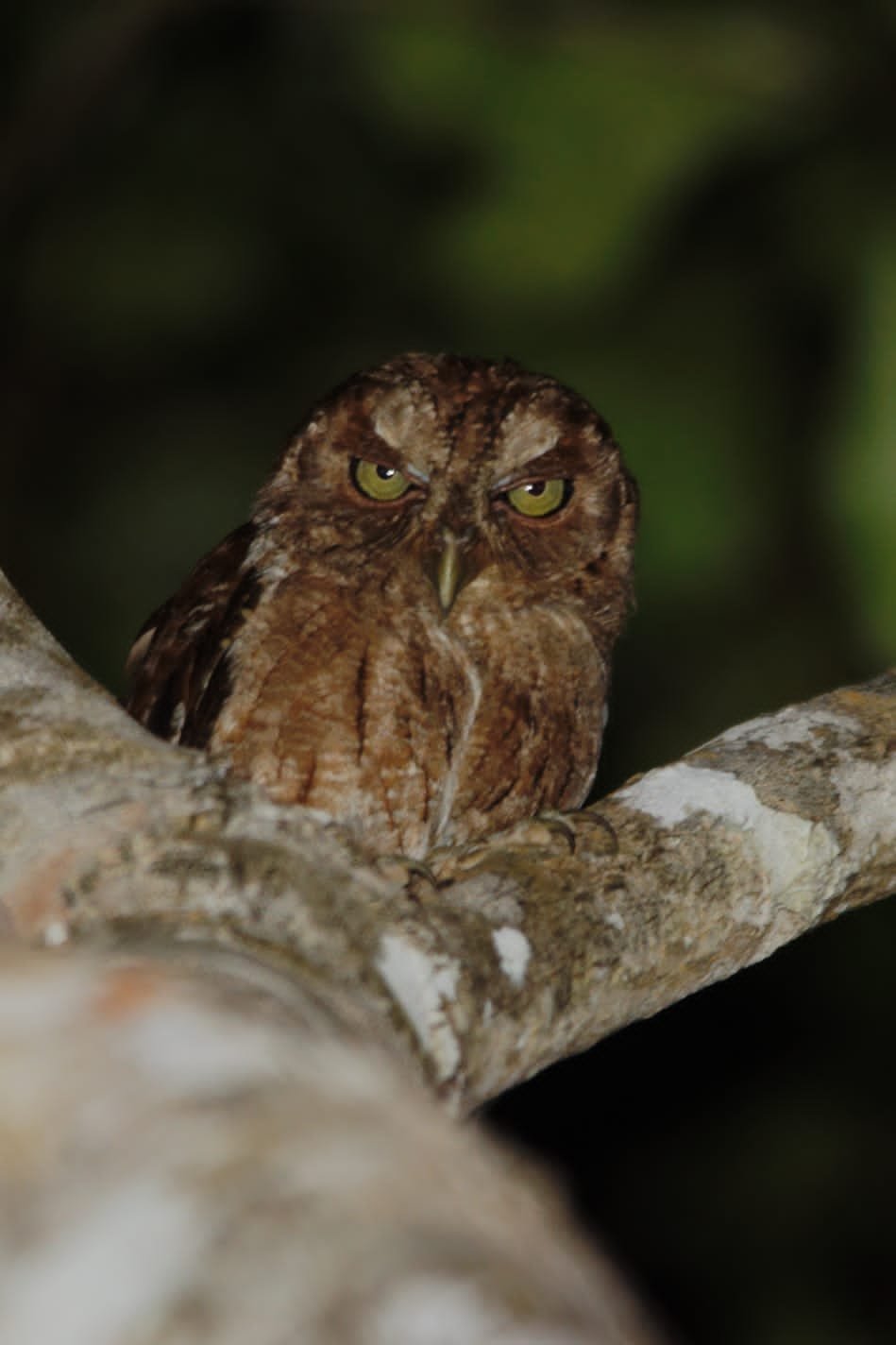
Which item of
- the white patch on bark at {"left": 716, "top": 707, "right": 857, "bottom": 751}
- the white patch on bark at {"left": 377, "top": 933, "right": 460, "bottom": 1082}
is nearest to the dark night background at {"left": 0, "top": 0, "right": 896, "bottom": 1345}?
the white patch on bark at {"left": 716, "top": 707, "right": 857, "bottom": 751}

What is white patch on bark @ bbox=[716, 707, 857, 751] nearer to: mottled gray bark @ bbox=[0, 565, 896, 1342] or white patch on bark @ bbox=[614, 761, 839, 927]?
mottled gray bark @ bbox=[0, 565, 896, 1342]

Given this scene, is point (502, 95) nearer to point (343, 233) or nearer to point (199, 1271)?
point (343, 233)

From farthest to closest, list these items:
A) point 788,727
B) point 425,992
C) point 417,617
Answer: point 417,617, point 788,727, point 425,992

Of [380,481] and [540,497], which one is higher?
[380,481]

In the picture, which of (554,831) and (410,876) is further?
(554,831)

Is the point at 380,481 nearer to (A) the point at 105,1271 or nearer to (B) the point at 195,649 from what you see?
(B) the point at 195,649

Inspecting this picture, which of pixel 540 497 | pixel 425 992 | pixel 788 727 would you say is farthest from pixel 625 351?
pixel 425 992
